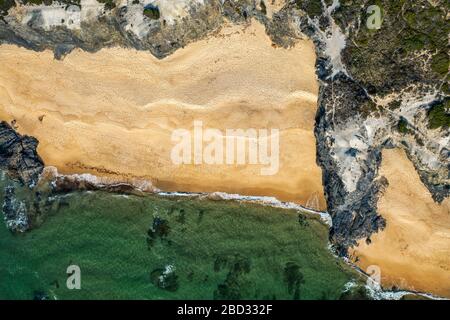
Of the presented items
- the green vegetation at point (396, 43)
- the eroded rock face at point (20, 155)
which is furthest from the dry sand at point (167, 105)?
the green vegetation at point (396, 43)

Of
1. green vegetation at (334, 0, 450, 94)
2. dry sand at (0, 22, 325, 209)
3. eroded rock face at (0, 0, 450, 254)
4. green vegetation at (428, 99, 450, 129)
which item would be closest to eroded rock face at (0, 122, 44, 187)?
dry sand at (0, 22, 325, 209)

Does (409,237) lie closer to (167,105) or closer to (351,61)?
(351,61)

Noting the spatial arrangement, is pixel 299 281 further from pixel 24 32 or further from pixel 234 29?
pixel 24 32

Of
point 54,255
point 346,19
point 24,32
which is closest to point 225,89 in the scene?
point 346,19

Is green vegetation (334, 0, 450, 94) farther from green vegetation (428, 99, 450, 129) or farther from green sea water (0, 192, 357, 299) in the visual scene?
green sea water (0, 192, 357, 299)

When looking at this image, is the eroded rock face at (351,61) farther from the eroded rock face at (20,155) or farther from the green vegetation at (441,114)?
the eroded rock face at (20,155)

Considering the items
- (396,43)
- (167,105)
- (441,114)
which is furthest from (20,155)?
(441,114)
